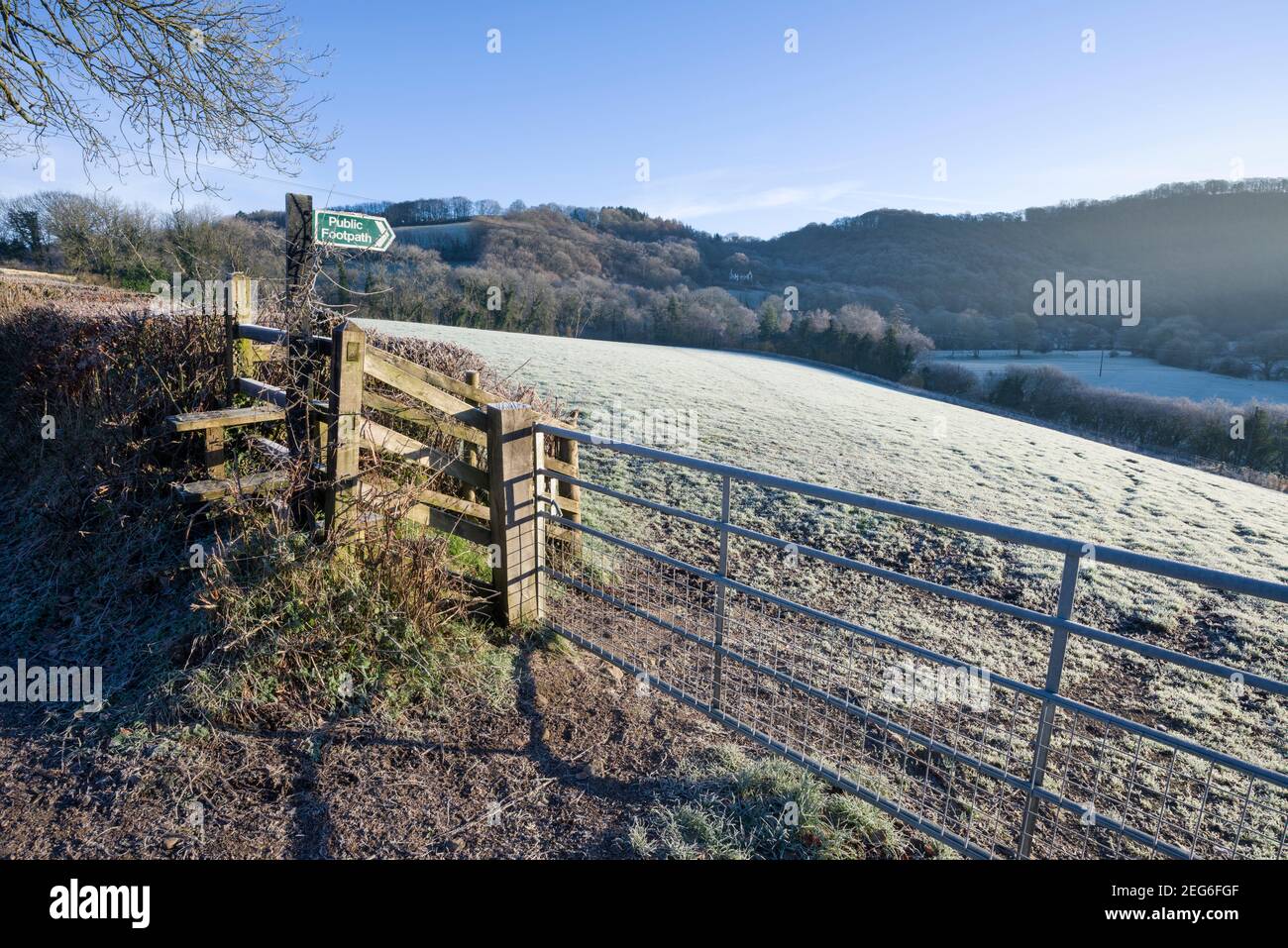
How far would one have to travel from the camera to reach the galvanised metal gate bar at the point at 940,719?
247cm

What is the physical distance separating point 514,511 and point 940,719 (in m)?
3.32

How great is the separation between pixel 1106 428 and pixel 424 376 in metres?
42.4

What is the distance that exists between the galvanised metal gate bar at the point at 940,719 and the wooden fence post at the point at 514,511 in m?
0.15

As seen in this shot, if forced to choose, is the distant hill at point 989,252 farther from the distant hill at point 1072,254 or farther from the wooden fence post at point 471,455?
the wooden fence post at point 471,455

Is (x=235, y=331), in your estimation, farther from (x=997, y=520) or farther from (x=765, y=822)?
(x=997, y=520)

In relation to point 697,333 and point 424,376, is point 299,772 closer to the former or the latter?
point 424,376

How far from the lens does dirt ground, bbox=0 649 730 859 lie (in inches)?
114

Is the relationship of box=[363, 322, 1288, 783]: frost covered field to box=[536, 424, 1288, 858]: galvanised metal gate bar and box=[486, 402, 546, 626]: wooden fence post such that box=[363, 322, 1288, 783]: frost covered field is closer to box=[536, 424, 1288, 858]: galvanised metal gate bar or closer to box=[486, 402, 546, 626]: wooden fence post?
box=[536, 424, 1288, 858]: galvanised metal gate bar

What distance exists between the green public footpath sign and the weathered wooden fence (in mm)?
473

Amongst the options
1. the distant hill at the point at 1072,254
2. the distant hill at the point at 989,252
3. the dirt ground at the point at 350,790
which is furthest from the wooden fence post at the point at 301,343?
the distant hill at the point at 1072,254

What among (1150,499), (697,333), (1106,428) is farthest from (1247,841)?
(697,333)

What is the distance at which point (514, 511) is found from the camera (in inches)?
181

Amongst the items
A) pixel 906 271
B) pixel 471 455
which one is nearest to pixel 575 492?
pixel 471 455
